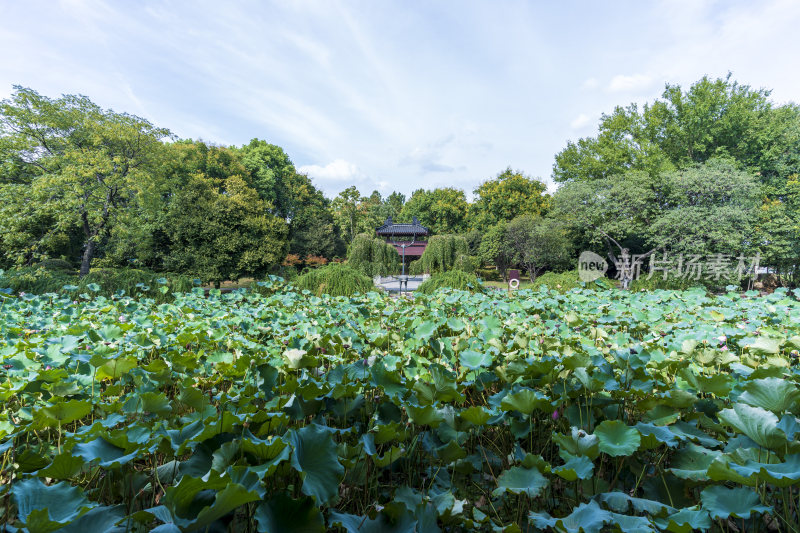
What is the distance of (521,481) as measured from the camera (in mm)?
935

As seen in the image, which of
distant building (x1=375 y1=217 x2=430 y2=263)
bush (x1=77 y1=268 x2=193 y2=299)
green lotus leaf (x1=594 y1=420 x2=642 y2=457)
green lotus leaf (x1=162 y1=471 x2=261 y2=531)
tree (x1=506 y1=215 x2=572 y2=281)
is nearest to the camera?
green lotus leaf (x1=162 y1=471 x2=261 y2=531)

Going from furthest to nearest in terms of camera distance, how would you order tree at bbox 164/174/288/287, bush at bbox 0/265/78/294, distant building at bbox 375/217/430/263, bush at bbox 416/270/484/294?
distant building at bbox 375/217/430/263
tree at bbox 164/174/288/287
bush at bbox 416/270/484/294
bush at bbox 0/265/78/294

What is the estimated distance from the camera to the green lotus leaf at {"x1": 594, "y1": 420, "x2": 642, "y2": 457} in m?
0.94

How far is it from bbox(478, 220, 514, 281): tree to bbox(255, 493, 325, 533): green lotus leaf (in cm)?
1772

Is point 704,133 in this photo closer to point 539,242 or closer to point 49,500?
point 539,242

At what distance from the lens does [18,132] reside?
9023 millimetres

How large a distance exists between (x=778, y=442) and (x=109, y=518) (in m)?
1.48

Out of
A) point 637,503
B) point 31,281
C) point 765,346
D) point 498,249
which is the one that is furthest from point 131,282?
point 498,249

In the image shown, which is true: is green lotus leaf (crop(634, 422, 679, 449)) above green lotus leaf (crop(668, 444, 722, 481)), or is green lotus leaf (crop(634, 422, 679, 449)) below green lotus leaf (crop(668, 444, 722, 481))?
above

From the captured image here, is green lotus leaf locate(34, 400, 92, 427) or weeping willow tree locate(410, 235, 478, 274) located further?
weeping willow tree locate(410, 235, 478, 274)

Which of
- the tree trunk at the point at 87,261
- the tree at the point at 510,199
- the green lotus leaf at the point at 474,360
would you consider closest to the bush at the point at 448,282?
the green lotus leaf at the point at 474,360

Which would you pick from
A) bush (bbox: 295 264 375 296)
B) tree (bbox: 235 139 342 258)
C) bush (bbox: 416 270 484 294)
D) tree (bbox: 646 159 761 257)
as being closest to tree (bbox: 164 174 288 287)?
bush (bbox: 295 264 375 296)

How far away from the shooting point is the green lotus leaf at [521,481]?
2.92 ft

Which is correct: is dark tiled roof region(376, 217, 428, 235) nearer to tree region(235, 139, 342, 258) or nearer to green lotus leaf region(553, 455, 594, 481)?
tree region(235, 139, 342, 258)
